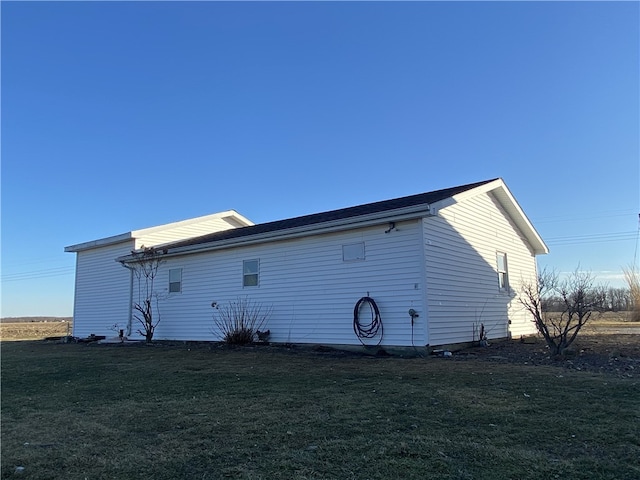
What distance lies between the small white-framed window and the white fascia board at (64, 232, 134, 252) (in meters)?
9.28

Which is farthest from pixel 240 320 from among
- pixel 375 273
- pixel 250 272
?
pixel 375 273

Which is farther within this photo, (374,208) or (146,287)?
(146,287)

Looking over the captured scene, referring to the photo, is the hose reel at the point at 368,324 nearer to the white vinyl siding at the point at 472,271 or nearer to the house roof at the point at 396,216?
the white vinyl siding at the point at 472,271

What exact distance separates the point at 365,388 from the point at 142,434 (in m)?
2.91

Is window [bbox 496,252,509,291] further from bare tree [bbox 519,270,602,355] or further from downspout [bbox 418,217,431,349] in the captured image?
downspout [bbox 418,217,431,349]

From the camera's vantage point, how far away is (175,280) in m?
14.9

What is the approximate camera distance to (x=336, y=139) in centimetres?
1731

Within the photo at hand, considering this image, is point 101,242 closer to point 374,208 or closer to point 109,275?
point 109,275

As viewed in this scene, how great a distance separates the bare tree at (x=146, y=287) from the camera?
15.2 m

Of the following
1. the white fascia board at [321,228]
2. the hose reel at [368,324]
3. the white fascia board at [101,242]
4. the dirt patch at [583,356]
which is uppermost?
the white fascia board at [101,242]

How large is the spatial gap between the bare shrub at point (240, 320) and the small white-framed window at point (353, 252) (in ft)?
9.37

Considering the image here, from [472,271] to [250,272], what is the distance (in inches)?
243

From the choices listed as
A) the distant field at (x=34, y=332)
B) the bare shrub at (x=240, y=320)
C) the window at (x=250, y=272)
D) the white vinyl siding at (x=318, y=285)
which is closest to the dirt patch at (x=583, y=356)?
the white vinyl siding at (x=318, y=285)

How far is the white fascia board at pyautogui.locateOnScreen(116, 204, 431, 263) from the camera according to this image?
9.73 m
